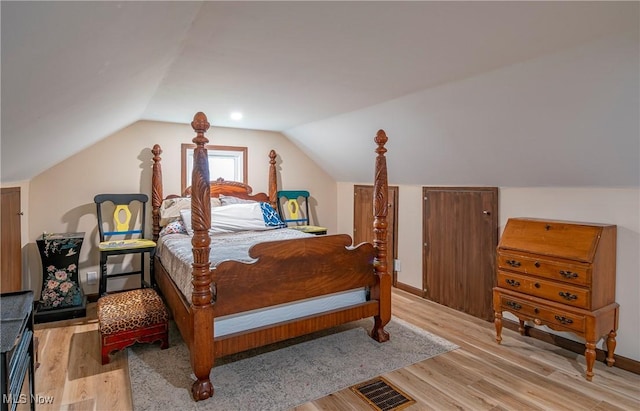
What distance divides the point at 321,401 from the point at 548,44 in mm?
2361

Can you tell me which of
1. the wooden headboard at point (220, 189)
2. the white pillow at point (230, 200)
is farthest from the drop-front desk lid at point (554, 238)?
the white pillow at point (230, 200)

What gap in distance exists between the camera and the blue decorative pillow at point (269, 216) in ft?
14.2

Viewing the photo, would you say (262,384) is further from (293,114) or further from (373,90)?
(293,114)

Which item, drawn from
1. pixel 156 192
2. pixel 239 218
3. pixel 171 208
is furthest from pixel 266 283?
pixel 156 192

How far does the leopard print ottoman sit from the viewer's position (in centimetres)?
258

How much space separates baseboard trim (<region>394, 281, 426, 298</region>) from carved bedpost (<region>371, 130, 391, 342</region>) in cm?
129

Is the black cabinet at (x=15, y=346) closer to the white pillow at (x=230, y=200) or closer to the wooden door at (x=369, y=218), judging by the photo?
the white pillow at (x=230, y=200)

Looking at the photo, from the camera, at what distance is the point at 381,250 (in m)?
2.96

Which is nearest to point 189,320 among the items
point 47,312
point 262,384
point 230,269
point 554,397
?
point 230,269

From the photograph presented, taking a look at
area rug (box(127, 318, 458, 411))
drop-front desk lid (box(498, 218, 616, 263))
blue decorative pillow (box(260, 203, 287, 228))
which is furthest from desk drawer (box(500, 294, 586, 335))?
blue decorative pillow (box(260, 203, 287, 228))

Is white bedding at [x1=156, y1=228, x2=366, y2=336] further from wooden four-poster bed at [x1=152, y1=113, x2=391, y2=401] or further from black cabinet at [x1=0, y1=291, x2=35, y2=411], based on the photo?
black cabinet at [x1=0, y1=291, x2=35, y2=411]

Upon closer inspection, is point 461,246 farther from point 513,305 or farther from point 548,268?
point 548,268

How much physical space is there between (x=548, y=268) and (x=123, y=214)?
409 centimetres

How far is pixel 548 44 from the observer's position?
188 cm
